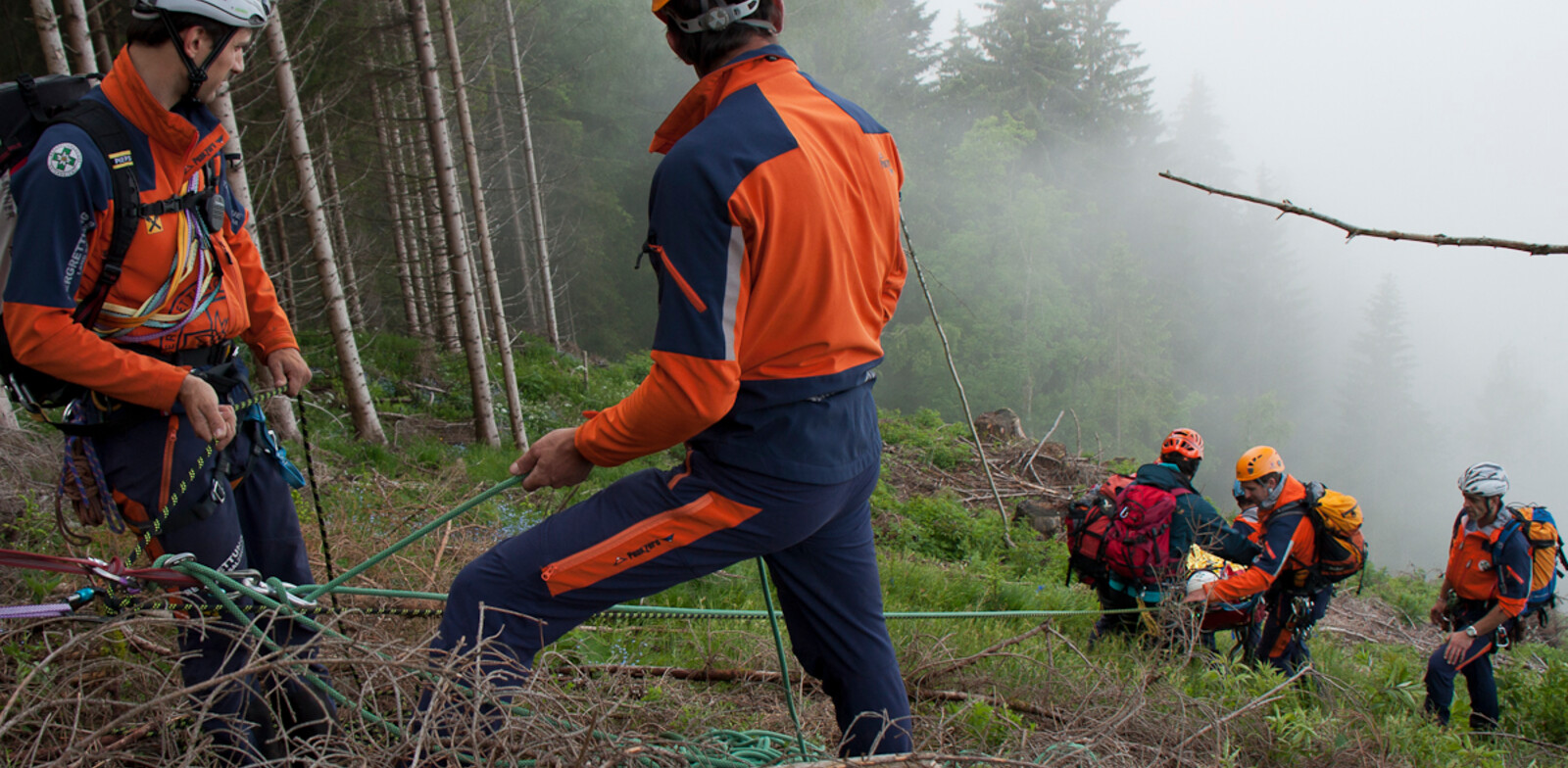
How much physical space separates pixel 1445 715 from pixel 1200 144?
84.3 metres

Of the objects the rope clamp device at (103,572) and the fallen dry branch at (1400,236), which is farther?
the rope clamp device at (103,572)

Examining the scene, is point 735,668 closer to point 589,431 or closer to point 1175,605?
point 589,431

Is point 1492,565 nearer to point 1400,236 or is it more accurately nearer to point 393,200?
point 1400,236

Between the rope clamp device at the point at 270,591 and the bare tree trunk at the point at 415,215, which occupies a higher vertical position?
the bare tree trunk at the point at 415,215

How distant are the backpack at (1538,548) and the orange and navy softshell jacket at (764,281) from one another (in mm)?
6271

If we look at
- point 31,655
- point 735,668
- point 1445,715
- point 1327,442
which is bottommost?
point 1327,442

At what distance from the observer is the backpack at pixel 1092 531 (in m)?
5.48

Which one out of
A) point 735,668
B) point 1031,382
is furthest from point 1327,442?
A: point 735,668

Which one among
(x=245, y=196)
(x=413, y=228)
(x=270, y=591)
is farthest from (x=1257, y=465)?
(x=413, y=228)

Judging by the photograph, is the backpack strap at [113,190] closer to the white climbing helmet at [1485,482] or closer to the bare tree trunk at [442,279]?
the white climbing helmet at [1485,482]

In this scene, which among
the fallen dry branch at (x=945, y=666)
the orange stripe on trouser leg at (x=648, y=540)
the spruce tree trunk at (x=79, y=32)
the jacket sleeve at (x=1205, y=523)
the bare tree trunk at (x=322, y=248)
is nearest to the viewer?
the orange stripe on trouser leg at (x=648, y=540)

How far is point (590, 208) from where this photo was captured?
31906 mm

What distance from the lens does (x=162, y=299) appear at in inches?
89.7

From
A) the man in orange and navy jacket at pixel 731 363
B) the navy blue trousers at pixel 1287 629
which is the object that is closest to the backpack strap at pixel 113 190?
the man in orange and navy jacket at pixel 731 363
